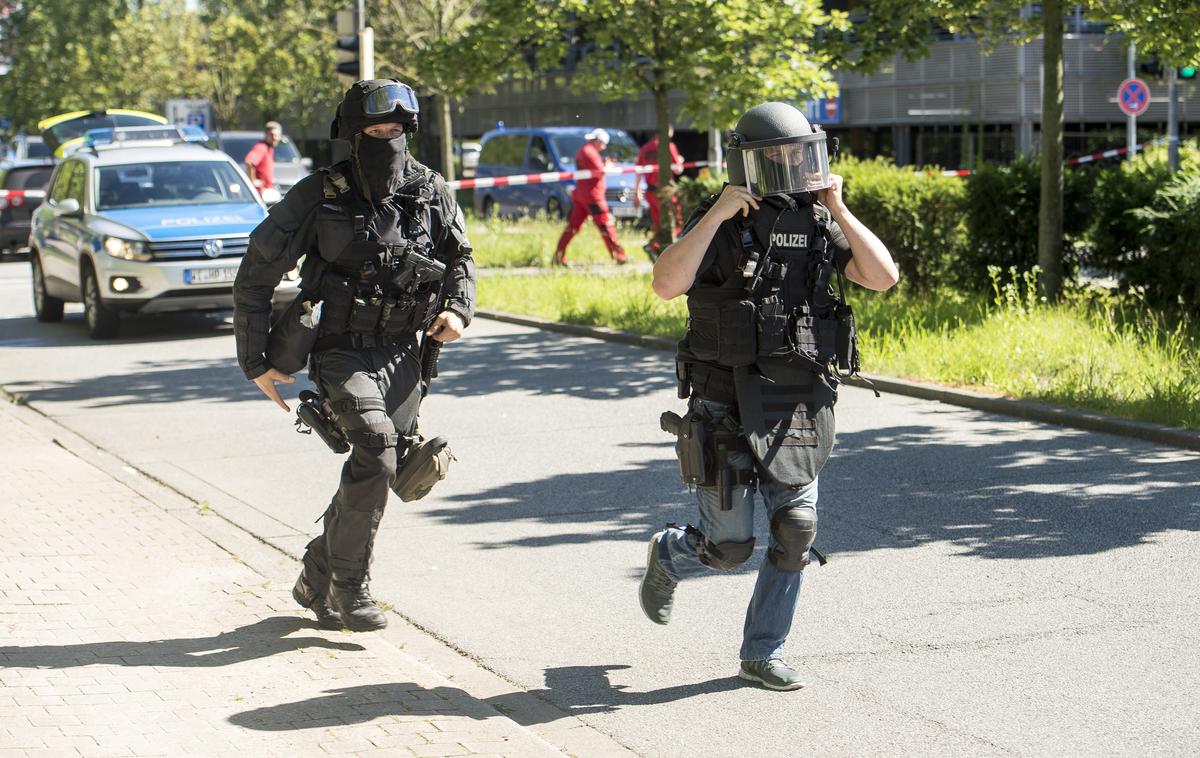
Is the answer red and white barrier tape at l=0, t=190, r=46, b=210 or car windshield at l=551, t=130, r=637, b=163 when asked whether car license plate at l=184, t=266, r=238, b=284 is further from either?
car windshield at l=551, t=130, r=637, b=163

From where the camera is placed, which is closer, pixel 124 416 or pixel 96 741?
pixel 96 741

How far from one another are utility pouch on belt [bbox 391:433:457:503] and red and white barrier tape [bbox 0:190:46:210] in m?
22.9

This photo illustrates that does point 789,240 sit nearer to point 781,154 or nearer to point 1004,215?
point 781,154

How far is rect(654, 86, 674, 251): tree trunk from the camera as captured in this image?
17.8 m

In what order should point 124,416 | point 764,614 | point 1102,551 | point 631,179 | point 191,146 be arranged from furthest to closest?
point 631,179 < point 191,146 < point 124,416 < point 1102,551 < point 764,614

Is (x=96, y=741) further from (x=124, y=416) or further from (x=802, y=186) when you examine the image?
(x=124, y=416)

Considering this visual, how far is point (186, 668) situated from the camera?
16.8 ft

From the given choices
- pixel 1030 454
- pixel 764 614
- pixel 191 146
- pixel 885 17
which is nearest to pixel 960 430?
pixel 1030 454

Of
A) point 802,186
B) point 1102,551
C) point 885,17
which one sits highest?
point 885,17

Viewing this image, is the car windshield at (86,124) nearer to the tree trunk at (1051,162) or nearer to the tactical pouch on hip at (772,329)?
the tree trunk at (1051,162)

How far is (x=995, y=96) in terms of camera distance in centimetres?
3438

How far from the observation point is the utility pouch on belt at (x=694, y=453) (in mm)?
4715

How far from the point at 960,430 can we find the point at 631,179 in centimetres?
2063

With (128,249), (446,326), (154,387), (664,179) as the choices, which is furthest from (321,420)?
(664,179)
